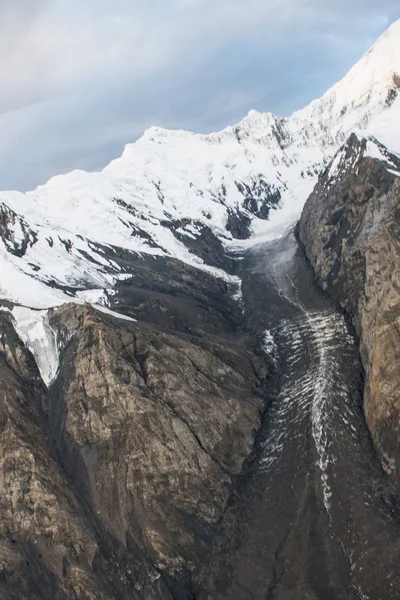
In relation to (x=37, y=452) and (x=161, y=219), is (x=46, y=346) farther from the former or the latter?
(x=161, y=219)

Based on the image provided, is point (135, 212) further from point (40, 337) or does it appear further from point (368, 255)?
point (368, 255)

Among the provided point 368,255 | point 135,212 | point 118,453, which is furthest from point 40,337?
point 135,212

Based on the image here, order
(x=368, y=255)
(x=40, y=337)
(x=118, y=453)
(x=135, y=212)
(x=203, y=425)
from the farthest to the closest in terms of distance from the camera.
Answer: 1. (x=135, y=212)
2. (x=368, y=255)
3. (x=40, y=337)
4. (x=203, y=425)
5. (x=118, y=453)

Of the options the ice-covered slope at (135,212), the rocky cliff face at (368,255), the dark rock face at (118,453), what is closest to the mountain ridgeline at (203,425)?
the dark rock face at (118,453)

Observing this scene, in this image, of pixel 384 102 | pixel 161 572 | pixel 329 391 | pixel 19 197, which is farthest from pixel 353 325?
pixel 384 102

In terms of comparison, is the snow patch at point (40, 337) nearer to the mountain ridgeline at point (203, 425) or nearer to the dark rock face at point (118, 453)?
the mountain ridgeline at point (203, 425)

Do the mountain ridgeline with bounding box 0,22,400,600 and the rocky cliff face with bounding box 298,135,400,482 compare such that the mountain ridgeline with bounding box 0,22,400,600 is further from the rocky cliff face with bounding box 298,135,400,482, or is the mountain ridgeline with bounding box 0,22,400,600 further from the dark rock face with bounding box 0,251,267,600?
the rocky cliff face with bounding box 298,135,400,482

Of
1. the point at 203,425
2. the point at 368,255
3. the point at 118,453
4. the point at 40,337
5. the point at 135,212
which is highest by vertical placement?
the point at 135,212
